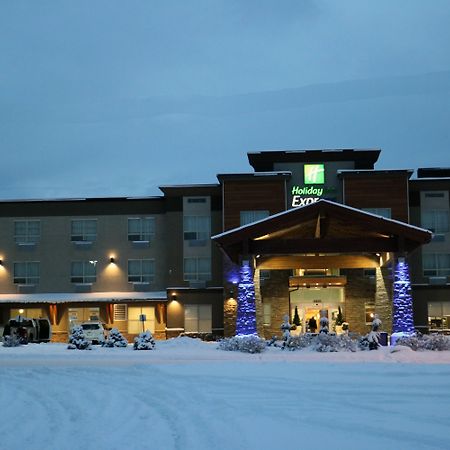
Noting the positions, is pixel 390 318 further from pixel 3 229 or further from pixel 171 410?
pixel 3 229

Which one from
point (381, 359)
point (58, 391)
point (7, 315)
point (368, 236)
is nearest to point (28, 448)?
A: point (58, 391)

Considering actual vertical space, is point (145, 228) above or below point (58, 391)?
above

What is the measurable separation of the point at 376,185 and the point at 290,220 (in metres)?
13.6

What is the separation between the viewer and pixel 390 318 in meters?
32.8

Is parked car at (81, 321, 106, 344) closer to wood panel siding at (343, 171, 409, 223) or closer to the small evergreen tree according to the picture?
the small evergreen tree

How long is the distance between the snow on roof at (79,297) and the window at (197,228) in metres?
3.75

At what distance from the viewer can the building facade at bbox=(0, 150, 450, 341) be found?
43.0 metres

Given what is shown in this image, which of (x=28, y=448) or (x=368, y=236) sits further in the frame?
(x=368, y=236)

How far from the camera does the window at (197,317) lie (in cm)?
4478

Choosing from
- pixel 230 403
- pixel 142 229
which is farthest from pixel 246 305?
pixel 230 403

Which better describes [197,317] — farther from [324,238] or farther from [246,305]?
[324,238]

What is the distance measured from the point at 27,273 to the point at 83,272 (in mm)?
3461

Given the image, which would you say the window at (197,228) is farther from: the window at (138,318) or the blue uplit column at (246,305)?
the blue uplit column at (246,305)

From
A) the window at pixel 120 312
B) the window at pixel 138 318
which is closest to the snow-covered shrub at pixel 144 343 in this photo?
the window at pixel 138 318
